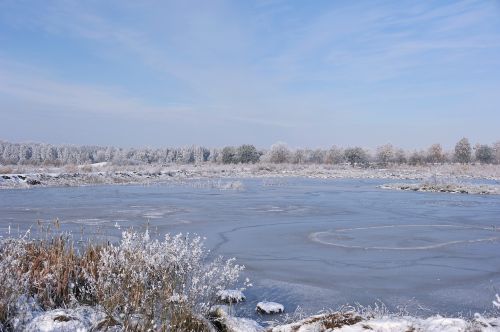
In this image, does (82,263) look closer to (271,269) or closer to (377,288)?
(271,269)

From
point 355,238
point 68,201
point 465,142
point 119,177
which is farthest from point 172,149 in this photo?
point 355,238

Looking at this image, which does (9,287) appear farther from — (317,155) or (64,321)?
(317,155)

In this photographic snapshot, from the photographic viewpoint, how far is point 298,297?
7.29m

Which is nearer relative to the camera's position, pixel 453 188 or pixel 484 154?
pixel 453 188

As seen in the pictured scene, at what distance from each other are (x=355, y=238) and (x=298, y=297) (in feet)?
18.4

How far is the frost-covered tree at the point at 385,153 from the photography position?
4104 inches

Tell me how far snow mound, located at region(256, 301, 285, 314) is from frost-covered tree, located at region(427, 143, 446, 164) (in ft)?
332

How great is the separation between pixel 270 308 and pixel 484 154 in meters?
108

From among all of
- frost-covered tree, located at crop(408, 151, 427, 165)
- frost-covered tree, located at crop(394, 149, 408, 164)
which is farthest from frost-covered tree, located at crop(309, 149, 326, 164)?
frost-covered tree, located at crop(408, 151, 427, 165)

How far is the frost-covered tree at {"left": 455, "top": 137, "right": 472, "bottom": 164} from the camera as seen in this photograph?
100438mm

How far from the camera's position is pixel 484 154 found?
10281 centimetres

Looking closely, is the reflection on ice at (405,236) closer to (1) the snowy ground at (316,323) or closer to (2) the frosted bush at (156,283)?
(2) the frosted bush at (156,283)

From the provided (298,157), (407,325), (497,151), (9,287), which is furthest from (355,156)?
(9,287)

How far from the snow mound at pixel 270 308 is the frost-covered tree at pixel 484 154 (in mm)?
106912
